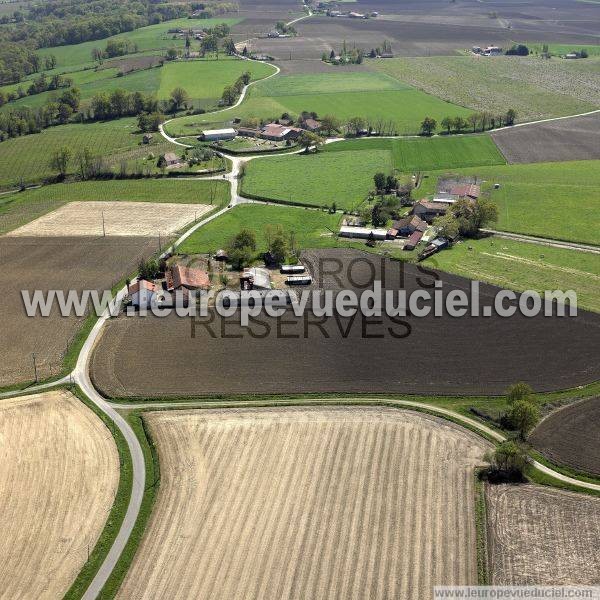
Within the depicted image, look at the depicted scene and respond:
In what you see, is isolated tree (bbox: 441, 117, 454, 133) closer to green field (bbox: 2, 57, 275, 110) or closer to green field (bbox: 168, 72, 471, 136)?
green field (bbox: 168, 72, 471, 136)

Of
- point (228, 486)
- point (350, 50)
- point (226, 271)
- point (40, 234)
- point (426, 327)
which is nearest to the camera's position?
point (228, 486)

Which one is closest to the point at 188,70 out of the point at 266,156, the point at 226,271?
the point at 266,156

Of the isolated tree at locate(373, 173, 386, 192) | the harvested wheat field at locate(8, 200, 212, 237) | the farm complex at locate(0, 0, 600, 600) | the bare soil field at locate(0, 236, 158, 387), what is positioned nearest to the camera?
the farm complex at locate(0, 0, 600, 600)

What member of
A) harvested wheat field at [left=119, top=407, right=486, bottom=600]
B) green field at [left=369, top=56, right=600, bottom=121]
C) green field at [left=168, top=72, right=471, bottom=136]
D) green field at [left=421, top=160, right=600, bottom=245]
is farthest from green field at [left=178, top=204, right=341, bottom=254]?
green field at [left=369, top=56, right=600, bottom=121]

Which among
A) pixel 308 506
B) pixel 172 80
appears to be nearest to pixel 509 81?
pixel 172 80

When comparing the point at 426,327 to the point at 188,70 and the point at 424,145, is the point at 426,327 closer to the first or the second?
the point at 424,145

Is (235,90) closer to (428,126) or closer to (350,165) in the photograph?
(428,126)
